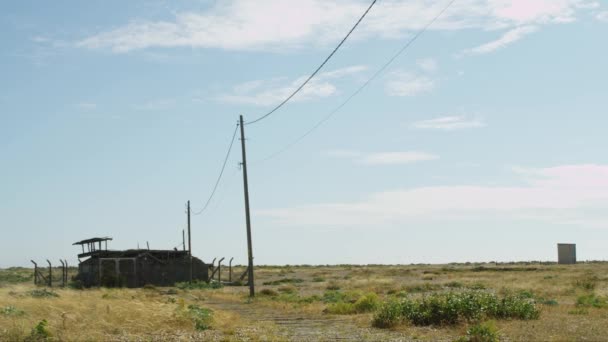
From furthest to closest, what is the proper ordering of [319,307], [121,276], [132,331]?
[121,276] → [319,307] → [132,331]

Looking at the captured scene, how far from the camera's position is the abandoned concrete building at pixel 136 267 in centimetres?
5247

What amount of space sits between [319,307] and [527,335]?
43.6 ft

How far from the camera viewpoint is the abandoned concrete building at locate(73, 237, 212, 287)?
52.5 meters

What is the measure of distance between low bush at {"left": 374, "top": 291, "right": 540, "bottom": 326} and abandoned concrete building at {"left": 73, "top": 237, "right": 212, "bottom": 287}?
3586 cm

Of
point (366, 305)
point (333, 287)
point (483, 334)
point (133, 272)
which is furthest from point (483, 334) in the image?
point (133, 272)

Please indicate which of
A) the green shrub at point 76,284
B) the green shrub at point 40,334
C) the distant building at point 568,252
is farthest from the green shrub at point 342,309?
the distant building at point 568,252

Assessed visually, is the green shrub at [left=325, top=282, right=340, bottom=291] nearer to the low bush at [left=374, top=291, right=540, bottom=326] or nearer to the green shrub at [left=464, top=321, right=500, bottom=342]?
the low bush at [left=374, top=291, right=540, bottom=326]

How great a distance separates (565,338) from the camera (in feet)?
50.3

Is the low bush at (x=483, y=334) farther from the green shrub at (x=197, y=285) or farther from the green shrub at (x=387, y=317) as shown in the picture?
the green shrub at (x=197, y=285)

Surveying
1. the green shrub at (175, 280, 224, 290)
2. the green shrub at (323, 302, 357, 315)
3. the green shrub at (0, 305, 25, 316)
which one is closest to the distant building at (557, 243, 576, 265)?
the green shrub at (175, 280, 224, 290)

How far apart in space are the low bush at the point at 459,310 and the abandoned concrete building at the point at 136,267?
1412 inches

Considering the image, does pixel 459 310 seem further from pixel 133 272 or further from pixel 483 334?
pixel 133 272

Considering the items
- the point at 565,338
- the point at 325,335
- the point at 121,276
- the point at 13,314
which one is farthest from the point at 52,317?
the point at 121,276

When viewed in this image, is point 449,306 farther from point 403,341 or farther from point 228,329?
point 228,329
